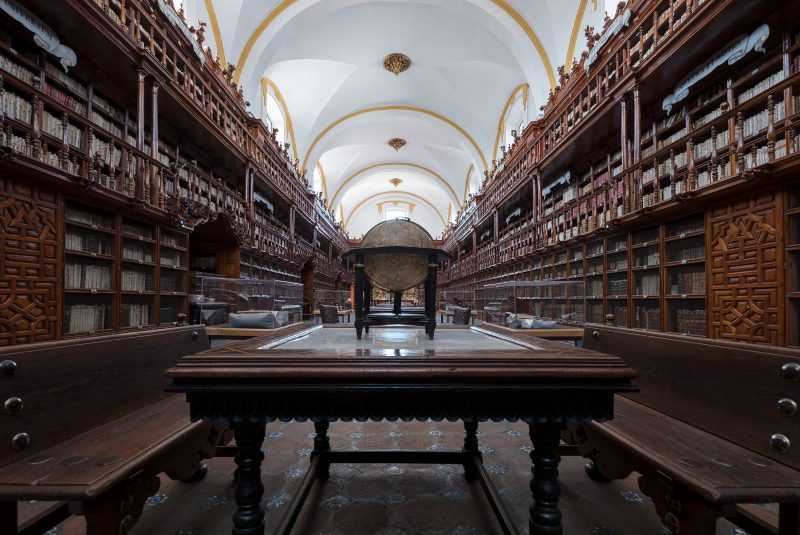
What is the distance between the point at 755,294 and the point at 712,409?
327cm

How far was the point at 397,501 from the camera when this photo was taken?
100 inches

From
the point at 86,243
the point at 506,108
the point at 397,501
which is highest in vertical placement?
the point at 506,108

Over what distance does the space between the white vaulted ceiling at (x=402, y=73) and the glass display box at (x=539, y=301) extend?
20.8ft

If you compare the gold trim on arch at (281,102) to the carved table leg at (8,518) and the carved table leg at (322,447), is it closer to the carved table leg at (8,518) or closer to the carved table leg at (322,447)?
the carved table leg at (322,447)

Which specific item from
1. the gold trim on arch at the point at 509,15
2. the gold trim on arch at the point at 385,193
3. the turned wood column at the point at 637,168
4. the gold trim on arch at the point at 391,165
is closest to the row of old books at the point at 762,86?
the turned wood column at the point at 637,168

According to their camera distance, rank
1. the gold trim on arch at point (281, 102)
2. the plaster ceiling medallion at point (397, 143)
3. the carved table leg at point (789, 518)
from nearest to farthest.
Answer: the carved table leg at point (789, 518) → the gold trim on arch at point (281, 102) → the plaster ceiling medallion at point (397, 143)

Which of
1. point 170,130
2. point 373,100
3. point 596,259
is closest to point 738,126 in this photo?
point 596,259

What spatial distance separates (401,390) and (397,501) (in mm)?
1536

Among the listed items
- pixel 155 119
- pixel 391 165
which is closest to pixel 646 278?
pixel 155 119

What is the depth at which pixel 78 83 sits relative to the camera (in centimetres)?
A: 543

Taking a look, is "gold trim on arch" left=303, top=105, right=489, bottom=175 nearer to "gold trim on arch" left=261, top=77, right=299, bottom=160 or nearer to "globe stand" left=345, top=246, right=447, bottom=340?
"gold trim on arch" left=261, top=77, right=299, bottom=160

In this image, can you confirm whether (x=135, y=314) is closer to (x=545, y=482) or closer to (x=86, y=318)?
(x=86, y=318)

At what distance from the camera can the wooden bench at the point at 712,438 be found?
1.45 m

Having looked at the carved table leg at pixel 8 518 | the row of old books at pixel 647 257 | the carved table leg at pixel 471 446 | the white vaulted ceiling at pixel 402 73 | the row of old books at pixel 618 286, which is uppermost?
the white vaulted ceiling at pixel 402 73
